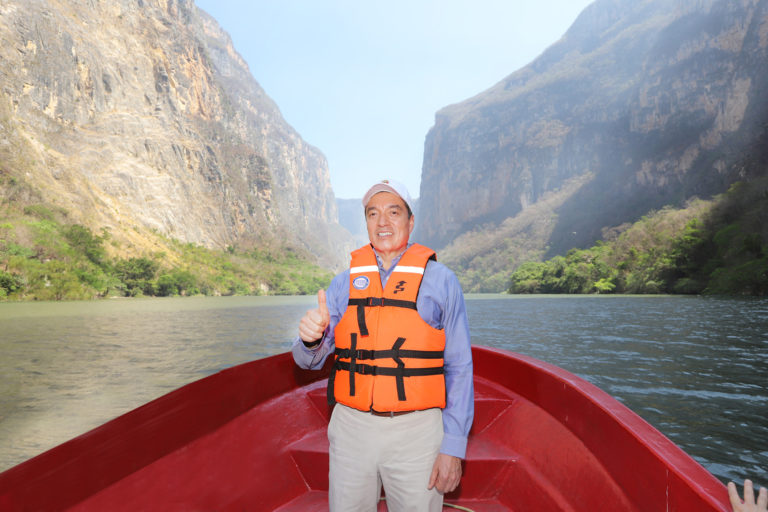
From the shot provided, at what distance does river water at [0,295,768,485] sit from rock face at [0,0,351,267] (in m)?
46.8

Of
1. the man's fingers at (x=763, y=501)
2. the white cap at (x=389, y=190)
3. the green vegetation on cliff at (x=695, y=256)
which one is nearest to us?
the man's fingers at (x=763, y=501)

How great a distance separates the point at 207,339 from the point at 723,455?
50.2 feet

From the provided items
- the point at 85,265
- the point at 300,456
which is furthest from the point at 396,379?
the point at 85,265

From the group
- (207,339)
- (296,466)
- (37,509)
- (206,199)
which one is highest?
(206,199)

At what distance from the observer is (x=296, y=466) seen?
2.63m

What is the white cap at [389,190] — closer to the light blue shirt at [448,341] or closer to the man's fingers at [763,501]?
the light blue shirt at [448,341]

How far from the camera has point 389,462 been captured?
167cm

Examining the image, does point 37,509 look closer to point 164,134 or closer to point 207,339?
point 207,339

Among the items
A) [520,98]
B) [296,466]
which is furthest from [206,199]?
[520,98]

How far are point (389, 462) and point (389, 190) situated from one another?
45.4 inches

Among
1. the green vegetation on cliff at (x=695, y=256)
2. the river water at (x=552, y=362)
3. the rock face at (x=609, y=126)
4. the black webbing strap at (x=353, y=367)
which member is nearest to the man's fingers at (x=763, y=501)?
the black webbing strap at (x=353, y=367)

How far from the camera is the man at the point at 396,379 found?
167 cm

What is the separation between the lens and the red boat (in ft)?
5.14

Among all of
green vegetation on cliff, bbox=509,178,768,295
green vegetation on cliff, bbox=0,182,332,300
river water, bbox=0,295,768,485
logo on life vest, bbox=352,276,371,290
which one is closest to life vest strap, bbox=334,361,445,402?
logo on life vest, bbox=352,276,371,290
